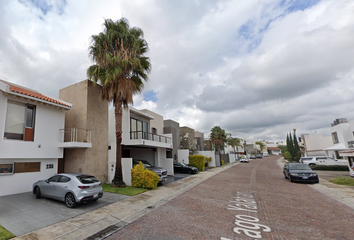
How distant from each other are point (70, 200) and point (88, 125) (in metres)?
6.43

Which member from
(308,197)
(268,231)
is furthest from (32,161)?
(308,197)

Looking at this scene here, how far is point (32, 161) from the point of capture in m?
10.7

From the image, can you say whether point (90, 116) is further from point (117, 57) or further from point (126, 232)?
point (126, 232)

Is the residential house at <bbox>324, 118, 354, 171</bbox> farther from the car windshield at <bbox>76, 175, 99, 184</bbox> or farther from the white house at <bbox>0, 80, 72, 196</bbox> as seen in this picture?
the white house at <bbox>0, 80, 72, 196</bbox>

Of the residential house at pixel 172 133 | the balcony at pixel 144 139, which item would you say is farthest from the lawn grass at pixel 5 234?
the residential house at pixel 172 133

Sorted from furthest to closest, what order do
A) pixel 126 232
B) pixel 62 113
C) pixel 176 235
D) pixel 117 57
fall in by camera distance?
pixel 62 113 < pixel 117 57 < pixel 126 232 < pixel 176 235

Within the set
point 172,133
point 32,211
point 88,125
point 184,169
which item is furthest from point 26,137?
point 172,133

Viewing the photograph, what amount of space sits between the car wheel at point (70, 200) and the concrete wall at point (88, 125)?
472 cm

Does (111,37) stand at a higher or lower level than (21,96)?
higher

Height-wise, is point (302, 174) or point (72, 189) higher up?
point (72, 189)

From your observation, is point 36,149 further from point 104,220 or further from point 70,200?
point 104,220

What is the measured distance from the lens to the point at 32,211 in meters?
7.21

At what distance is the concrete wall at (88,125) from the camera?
41.5ft

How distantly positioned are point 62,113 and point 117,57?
5.77 m
